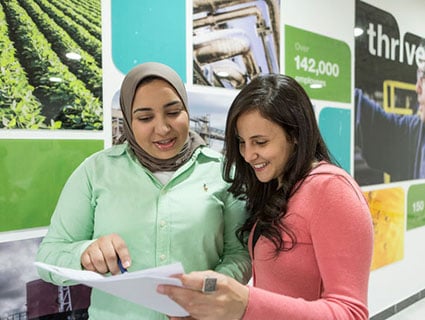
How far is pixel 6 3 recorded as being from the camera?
1486 millimetres

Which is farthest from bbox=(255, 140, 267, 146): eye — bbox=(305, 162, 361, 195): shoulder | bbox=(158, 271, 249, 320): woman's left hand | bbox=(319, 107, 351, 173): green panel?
bbox=(319, 107, 351, 173): green panel

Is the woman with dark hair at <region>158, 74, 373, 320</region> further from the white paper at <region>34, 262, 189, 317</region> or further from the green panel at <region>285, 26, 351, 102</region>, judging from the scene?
the green panel at <region>285, 26, 351, 102</region>

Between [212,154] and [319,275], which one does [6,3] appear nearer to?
[212,154]

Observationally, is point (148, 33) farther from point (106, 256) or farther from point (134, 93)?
point (106, 256)

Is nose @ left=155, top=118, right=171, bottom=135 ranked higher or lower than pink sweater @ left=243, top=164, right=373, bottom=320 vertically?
higher

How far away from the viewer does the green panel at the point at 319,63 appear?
265 centimetres

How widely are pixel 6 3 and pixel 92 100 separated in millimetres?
458

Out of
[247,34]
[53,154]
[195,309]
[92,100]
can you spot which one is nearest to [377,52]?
[247,34]

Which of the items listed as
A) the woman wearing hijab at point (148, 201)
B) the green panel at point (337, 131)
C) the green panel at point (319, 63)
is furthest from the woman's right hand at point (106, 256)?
the green panel at point (337, 131)

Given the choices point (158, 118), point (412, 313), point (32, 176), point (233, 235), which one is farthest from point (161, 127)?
point (412, 313)

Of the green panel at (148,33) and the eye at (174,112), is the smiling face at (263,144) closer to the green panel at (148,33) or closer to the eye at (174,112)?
the eye at (174,112)

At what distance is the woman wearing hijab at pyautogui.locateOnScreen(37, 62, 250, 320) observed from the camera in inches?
44.9

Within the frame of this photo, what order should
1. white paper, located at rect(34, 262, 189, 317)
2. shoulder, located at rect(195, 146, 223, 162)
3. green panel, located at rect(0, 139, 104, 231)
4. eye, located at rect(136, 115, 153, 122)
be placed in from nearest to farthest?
1. white paper, located at rect(34, 262, 189, 317)
2. eye, located at rect(136, 115, 153, 122)
3. shoulder, located at rect(195, 146, 223, 162)
4. green panel, located at rect(0, 139, 104, 231)

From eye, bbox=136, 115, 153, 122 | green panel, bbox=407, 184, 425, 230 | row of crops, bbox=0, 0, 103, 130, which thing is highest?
row of crops, bbox=0, 0, 103, 130
